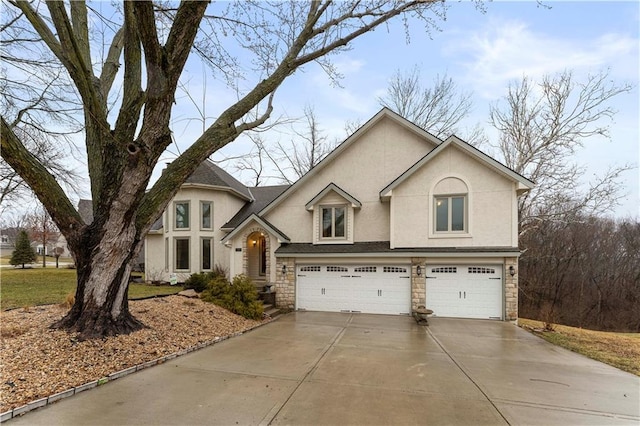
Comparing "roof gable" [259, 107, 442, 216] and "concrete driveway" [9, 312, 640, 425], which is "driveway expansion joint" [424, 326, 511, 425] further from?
"roof gable" [259, 107, 442, 216]

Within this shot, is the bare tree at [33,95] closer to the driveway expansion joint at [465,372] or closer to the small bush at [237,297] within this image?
the small bush at [237,297]

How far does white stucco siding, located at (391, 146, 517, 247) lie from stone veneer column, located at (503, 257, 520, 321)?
66 cm

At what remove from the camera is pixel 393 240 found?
11.8 meters

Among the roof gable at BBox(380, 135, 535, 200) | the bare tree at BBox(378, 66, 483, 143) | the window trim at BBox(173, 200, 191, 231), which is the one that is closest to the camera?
the roof gable at BBox(380, 135, 535, 200)

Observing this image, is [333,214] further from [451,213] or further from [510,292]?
[510,292]

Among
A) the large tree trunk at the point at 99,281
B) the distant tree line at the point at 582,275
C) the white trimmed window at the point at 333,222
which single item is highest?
the white trimmed window at the point at 333,222

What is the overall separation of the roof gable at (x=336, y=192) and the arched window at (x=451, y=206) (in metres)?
3.11

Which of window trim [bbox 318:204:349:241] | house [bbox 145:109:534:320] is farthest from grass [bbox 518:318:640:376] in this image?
window trim [bbox 318:204:349:241]

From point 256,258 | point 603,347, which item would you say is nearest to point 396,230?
point 603,347

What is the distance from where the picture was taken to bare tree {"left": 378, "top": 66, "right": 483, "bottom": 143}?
20.7 metres

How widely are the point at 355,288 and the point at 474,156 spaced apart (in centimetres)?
665

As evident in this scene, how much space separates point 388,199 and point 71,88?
459 inches

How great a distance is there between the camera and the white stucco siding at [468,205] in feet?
35.8

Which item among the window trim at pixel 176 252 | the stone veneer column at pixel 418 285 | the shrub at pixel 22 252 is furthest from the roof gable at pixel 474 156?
the shrub at pixel 22 252
